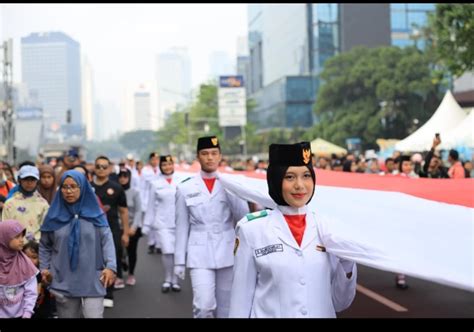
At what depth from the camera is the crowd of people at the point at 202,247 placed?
3.68m

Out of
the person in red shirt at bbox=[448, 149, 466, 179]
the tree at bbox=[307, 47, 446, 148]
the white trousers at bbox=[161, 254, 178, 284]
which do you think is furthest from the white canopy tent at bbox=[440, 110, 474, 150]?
the tree at bbox=[307, 47, 446, 148]

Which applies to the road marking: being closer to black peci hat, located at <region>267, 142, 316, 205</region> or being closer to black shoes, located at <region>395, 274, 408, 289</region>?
black shoes, located at <region>395, 274, 408, 289</region>

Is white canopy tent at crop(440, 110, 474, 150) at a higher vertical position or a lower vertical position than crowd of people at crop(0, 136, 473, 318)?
higher

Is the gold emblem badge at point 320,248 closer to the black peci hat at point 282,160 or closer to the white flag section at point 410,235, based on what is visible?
the white flag section at point 410,235

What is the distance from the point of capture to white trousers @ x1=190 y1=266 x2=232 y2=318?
21.0ft

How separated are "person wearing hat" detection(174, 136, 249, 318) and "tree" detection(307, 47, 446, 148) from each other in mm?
45608

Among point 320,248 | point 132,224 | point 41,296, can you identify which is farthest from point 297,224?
point 132,224

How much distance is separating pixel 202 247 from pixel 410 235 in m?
3.32

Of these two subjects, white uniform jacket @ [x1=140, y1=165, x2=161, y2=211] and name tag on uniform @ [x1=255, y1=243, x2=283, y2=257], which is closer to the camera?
name tag on uniform @ [x1=255, y1=243, x2=283, y2=257]

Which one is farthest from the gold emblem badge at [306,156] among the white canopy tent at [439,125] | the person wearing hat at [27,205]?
the white canopy tent at [439,125]

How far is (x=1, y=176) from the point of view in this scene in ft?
33.8

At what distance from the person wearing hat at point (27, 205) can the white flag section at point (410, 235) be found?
323 cm
